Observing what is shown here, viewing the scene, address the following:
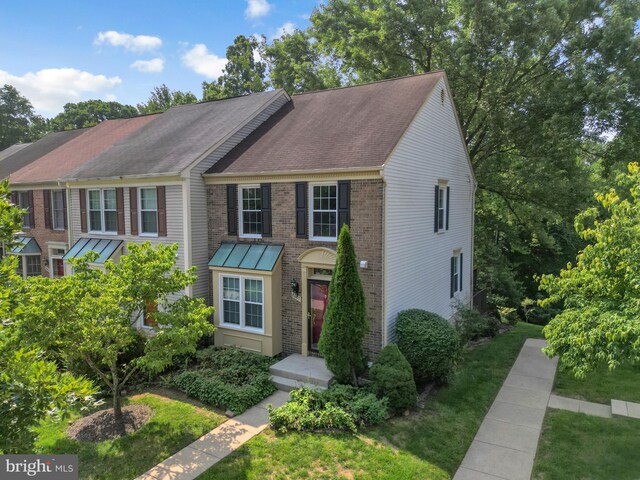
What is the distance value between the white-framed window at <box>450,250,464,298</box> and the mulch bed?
11695mm

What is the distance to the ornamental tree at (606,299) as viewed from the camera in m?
6.35

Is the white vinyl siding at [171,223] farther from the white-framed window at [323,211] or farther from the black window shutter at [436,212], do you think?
the black window shutter at [436,212]

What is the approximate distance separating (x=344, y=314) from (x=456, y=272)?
893 cm

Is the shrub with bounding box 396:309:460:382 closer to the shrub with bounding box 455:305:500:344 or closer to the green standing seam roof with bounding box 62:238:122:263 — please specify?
the shrub with bounding box 455:305:500:344

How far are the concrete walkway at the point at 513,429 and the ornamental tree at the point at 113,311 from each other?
6.22 meters

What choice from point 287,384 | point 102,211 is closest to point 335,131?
point 287,384

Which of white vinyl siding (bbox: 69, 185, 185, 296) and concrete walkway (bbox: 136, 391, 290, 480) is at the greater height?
white vinyl siding (bbox: 69, 185, 185, 296)

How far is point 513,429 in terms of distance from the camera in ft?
30.6

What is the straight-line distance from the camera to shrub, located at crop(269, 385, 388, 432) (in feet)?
29.4

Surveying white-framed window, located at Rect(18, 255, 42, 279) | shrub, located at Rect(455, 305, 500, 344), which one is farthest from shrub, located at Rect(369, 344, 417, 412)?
white-framed window, located at Rect(18, 255, 42, 279)

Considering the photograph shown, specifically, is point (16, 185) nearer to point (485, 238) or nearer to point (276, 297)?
point (276, 297)

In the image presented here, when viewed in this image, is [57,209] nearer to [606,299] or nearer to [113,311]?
[113,311]

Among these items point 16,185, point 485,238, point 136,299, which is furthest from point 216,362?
point 485,238

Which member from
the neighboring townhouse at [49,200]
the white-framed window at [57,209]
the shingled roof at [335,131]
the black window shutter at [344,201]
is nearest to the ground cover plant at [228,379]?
the black window shutter at [344,201]
